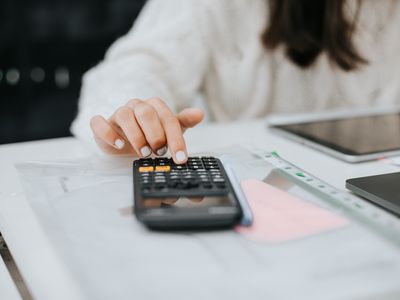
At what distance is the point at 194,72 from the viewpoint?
31.6 inches

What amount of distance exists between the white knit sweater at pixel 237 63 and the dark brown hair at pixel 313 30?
0.08ft

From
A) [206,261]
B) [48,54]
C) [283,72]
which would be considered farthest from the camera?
[48,54]

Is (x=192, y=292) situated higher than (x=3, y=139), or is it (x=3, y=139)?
(x=192, y=292)

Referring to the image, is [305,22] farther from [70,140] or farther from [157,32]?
[70,140]

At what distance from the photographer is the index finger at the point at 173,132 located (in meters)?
0.40

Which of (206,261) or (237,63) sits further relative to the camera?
(237,63)

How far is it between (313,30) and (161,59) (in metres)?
0.24

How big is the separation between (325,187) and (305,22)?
0.50 meters

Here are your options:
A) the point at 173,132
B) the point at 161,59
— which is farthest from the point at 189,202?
the point at 161,59

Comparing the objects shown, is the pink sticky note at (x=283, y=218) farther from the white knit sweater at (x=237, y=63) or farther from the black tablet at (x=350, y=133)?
the white knit sweater at (x=237, y=63)

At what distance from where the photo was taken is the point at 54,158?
0.51 m

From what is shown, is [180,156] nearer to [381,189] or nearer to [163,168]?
[163,168]

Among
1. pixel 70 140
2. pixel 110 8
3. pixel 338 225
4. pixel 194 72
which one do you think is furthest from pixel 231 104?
pixel 110 8

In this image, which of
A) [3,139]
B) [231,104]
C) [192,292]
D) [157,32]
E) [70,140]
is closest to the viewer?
[192,292]
